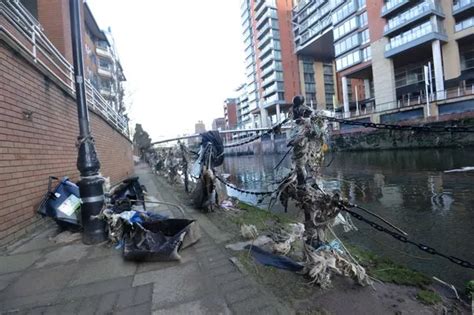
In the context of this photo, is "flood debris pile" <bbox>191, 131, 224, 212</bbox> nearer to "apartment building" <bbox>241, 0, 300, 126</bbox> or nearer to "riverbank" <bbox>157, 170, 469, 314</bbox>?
"riverbank" <bbox>157, 170, 469, 314</bbox>

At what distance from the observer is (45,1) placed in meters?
11.4

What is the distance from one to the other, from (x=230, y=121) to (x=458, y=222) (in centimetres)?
13305

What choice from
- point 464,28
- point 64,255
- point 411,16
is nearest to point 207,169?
Answer: point 64,255

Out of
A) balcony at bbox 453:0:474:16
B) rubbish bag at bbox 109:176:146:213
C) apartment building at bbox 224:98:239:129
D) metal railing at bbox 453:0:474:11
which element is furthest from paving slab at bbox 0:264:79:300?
apartment building at bbox 224:98:239:129

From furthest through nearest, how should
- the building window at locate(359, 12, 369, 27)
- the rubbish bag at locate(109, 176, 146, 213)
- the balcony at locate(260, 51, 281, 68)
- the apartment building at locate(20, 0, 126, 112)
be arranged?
1. the balcony at locate(260, 51, 281, 68)
2. the building window at locate(359, 12, 369, 27)
3. the apartment building at locate(20, 0, 126, 112)
4. the rubbish bag at locate(109, 176, 146, 213)

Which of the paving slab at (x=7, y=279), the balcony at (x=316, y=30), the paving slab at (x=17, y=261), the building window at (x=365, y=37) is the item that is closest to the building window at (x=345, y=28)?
the building window at (x=365, y=37)

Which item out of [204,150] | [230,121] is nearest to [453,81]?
[204,150]

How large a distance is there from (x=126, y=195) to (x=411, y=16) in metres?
42.3

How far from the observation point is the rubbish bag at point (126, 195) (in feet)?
17.7

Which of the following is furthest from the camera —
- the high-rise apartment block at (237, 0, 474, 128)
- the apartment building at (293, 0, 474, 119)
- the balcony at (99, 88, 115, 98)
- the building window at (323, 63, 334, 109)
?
the building window at (323, 63, 334, 109)

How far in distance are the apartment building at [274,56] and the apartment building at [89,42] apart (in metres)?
38.0

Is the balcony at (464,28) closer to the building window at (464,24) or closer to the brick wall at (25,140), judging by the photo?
the building window at (464,24)

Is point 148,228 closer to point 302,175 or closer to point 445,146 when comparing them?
point 302,175

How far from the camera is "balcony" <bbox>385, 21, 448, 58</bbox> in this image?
34.7m
